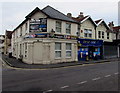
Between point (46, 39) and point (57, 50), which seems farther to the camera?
point (57, 50)

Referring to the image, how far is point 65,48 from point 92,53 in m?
6.78

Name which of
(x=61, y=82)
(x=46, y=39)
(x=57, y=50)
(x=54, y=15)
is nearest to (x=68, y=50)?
(x=57, y=50)

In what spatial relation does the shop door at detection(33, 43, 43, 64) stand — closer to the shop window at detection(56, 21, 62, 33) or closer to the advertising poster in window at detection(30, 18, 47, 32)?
the advertising poster in window at detection(30, 18, 47, 32)

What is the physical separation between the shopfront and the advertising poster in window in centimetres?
641

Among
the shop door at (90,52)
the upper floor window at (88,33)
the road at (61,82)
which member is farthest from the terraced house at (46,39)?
the road at (61,82)

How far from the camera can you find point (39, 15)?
58.2 ft

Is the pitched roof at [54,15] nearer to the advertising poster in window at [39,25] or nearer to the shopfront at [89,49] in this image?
the advertising poster in window at [39,25]

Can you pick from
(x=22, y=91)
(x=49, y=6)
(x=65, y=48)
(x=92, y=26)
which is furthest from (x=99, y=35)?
(x=22, y=91)

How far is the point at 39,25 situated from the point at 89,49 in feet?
33.4

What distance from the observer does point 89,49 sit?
22.3m

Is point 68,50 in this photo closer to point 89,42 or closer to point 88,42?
point 88,42

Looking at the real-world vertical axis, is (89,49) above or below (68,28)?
below

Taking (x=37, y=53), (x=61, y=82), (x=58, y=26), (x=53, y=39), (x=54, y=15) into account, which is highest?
(x=54, y=15)

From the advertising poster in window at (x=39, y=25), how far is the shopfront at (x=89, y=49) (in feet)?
21.0
